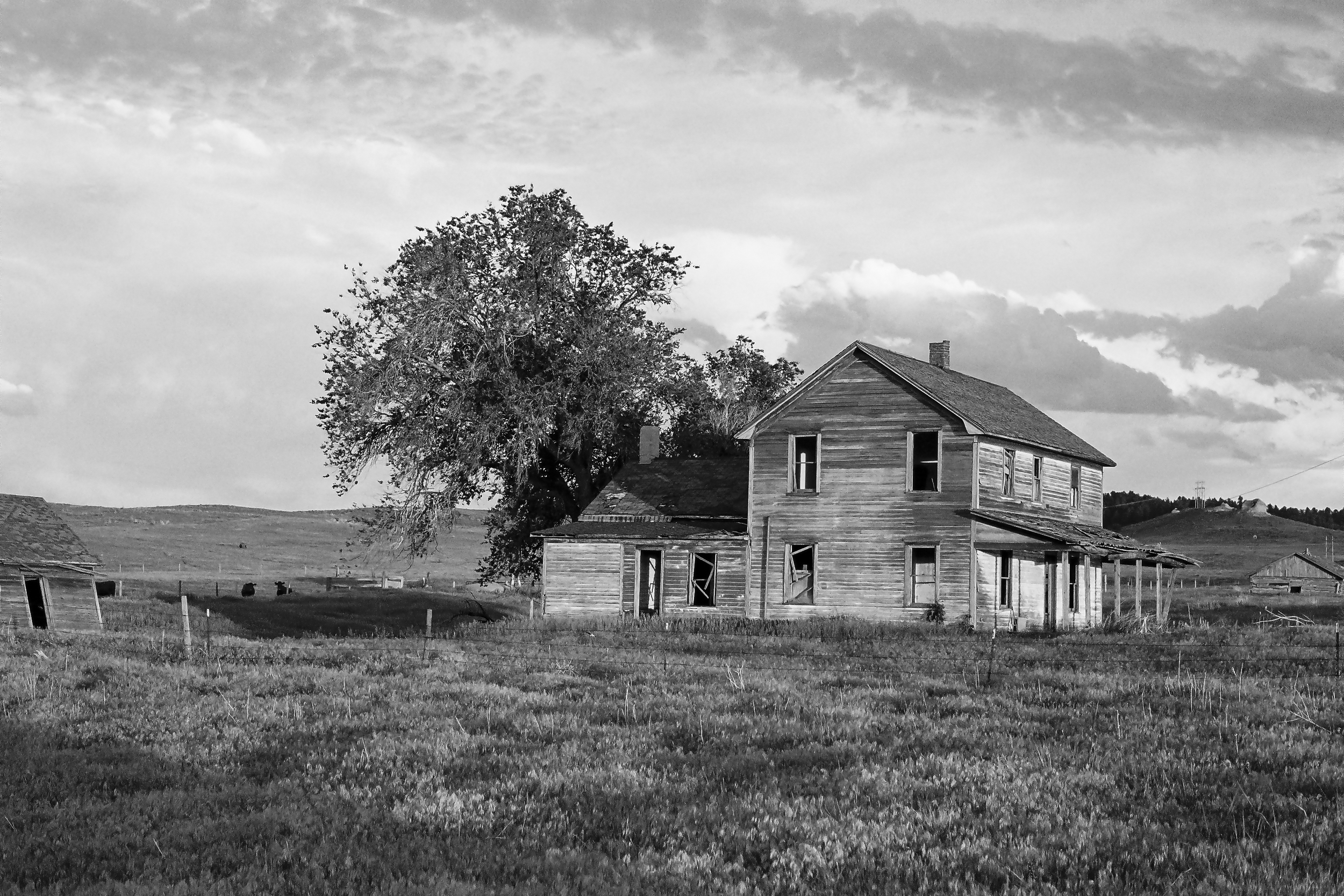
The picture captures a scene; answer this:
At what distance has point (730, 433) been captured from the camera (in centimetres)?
5997

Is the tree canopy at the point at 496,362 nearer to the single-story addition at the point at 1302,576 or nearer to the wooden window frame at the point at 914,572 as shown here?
the wooden window frame at the point at 914,572

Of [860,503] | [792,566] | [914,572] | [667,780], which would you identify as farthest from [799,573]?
[667,780]

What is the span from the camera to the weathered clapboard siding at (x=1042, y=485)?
129ft

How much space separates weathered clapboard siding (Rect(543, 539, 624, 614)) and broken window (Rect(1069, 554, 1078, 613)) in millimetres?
15015

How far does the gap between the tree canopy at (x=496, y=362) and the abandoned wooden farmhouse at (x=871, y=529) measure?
6667 millimetres

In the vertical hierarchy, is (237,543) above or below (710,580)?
above

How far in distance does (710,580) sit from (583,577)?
174 inches

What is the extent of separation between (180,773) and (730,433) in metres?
48.3

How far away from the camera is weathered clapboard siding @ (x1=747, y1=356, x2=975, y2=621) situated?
38531 mm

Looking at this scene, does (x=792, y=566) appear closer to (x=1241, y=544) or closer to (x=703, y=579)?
(x=703, y=579)

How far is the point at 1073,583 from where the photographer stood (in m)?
44.0

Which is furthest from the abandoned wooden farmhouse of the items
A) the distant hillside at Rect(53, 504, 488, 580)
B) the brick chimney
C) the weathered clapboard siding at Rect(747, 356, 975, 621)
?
the distant hillside at Rect(53, 504, 488, 580)

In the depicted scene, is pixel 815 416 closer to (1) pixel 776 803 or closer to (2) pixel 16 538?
(2) pixel 16 538

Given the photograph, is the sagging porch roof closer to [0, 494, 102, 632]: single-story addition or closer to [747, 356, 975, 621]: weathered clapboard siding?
[747, 356, 975, 621]: weathered clapboard siding
